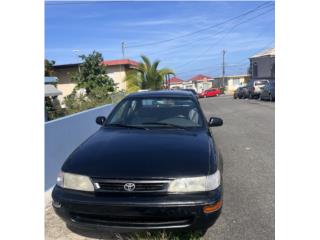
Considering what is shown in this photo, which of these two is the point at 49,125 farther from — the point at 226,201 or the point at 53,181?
the point at 226,201

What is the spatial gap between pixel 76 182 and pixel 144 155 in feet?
2.37

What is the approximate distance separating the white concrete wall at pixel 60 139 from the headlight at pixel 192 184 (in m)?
2.60

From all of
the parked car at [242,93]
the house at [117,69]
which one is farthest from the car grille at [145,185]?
the parked car at [242,93]

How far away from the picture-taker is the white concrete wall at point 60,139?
5480 millimetres

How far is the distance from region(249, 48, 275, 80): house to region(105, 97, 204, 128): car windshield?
1559 inches

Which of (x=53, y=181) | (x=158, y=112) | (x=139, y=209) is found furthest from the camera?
(x=53, y=181)

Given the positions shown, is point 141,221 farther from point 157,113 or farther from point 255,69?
point 255,69

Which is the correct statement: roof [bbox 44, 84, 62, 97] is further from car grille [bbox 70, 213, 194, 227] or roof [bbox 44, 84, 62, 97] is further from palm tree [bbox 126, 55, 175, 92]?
car grille [bbox 70, 213, 194, 227]

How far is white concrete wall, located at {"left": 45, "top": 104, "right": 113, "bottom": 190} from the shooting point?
5.48m

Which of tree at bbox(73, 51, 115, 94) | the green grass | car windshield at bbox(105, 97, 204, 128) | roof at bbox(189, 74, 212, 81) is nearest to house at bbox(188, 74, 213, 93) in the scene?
roof at bbox(189, 74, 212, 81)

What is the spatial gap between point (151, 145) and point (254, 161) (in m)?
3.74

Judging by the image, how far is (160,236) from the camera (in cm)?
355

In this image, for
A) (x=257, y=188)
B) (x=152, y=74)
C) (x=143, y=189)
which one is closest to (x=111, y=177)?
(x=143, y=189)

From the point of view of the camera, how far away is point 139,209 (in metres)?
3.28
